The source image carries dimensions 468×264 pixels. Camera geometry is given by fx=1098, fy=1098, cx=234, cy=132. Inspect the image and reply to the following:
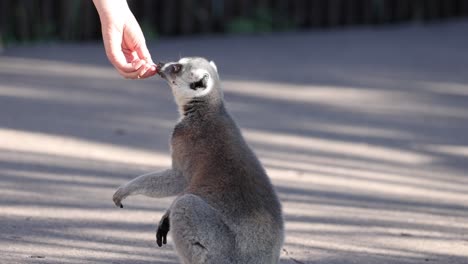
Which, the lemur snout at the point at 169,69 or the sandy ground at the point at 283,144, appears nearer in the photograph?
the lemur snout at the point at 169,69

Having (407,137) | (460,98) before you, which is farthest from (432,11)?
(407,137)

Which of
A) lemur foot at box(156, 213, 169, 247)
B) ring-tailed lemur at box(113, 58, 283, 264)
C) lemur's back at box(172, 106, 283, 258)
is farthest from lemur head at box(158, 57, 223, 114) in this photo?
lemur foot at box(156, 213, 169, 247)

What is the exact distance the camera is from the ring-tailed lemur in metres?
5.28

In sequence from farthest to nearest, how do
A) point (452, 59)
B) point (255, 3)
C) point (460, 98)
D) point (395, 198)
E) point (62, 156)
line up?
point (255, 3) < point (452, 59) < point (460, 98) < point (62, 156) < point (395, 198)

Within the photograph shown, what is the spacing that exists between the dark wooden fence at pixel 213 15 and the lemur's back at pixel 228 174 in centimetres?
1006

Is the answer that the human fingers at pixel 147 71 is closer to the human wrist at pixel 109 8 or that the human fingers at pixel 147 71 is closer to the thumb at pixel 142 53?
the thumb at pixel 142 53

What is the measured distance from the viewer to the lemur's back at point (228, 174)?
5352 mm

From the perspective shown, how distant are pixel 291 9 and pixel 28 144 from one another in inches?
378

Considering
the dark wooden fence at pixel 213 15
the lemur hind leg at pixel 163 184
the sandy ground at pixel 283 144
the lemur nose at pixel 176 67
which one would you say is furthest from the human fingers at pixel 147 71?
the dark wooden fence at pixel 213 15

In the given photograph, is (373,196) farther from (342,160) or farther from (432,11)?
(432,11)

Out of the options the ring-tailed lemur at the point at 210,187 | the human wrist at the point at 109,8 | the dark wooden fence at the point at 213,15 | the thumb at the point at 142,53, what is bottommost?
the dark wooden fence at the point at 213,15

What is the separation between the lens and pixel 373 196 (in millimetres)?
8289

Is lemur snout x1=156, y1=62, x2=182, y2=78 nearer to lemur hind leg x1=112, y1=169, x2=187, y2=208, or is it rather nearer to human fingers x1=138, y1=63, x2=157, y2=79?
human fingers x1=138, y1=63, x2=157, y2=79

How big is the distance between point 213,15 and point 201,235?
490 inches
